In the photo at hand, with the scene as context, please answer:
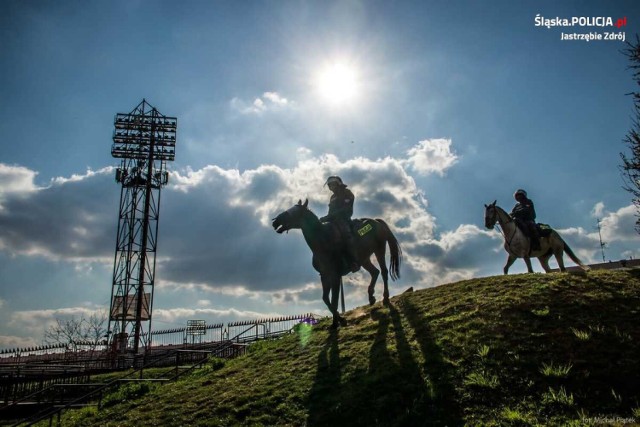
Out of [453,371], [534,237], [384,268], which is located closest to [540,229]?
[534,237]

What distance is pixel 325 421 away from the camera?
324 inches

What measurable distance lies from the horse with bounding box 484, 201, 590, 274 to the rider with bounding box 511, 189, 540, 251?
0.90 ft

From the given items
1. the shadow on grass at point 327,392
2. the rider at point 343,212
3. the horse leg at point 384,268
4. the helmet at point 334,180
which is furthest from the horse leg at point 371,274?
the shadow on grass at point 327,392

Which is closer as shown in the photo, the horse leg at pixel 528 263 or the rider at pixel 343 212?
the rider at pixel 343 212

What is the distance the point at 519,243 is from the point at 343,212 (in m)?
7.32

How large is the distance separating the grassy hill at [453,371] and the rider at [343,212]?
2111mm

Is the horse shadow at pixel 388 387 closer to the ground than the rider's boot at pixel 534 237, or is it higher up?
closer to the ground

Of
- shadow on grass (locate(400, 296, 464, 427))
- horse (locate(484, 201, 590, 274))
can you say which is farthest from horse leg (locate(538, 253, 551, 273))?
shadow on grass (locate(400, 296, 464, 427))

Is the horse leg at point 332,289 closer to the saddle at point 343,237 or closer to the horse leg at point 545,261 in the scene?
the saddle at point 343,237

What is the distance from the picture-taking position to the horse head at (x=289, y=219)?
43.4 feet

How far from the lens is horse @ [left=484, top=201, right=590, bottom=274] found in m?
17.4

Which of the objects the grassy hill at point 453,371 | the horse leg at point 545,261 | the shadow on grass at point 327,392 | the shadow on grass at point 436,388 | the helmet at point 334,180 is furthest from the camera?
the horse leg at point 545,261

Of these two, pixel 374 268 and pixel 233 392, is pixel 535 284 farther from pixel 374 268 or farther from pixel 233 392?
pixel 233 392

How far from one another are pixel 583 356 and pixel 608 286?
4.91 metres
